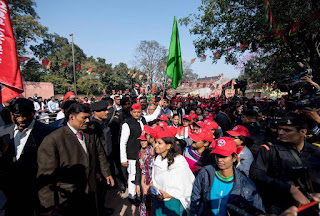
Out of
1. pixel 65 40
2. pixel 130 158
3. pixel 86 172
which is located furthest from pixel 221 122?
pixel 65 40

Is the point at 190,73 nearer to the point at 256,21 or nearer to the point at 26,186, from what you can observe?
the point at 256,21

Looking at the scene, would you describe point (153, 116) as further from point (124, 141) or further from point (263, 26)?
point (263, 26)

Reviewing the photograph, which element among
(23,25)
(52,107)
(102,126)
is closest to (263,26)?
(102,126)

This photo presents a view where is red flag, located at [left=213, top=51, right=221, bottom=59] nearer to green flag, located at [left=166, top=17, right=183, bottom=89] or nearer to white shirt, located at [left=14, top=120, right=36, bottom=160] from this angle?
green flag, located at [left=166, top=17, right=183, bottom=89]

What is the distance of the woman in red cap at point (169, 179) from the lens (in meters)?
2.11

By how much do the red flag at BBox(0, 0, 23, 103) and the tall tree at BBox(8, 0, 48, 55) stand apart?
19671 mm

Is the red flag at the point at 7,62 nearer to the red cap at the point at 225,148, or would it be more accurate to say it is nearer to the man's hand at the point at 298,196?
the red cap at the point at 225,148

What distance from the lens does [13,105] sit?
223 centimetres

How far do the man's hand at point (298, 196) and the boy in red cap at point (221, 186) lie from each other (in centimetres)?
30

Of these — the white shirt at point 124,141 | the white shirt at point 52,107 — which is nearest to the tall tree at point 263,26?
the white shirt at point 124,141

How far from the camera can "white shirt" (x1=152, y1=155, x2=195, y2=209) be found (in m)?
2.10

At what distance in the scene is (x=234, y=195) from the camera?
5.85ft

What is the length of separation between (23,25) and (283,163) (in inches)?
929

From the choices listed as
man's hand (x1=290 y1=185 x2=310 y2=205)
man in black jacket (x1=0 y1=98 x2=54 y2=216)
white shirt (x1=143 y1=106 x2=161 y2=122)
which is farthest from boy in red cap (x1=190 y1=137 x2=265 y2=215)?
white shirt (x1=143 y1=106 x2=161 y2=122)
